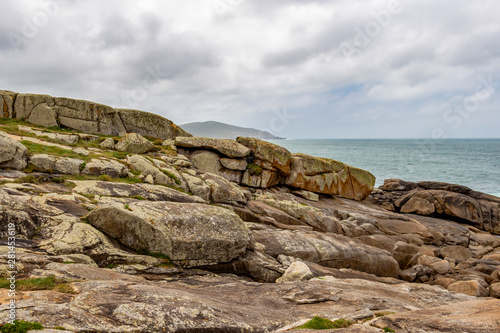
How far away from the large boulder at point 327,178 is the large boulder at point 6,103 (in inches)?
1235

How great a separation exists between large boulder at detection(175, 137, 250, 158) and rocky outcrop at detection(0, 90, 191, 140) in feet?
13.1

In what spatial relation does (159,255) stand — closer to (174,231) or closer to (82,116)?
(174,231)

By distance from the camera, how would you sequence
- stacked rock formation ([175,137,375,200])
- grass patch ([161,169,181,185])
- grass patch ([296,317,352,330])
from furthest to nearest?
stacked rock formation ([175,137,375,200])
grass patch ([161,169,181,185])
grass patch ([296,317,352,330])

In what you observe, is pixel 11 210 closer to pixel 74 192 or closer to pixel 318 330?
pixel 74 192

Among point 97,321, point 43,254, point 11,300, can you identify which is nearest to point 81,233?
point 43,254

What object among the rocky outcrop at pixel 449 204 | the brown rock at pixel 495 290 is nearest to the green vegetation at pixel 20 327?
the brown rock at pixel 495 290

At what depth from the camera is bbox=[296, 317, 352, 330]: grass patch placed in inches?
342

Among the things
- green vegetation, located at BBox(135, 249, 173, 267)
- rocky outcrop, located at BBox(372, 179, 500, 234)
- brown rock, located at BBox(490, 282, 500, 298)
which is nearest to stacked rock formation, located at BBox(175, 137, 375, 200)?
rocky outcrop, located at BBox(372, 179, 500, 234)

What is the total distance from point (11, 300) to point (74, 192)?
10.7 metres

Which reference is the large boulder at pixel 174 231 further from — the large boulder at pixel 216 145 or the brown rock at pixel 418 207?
the brown rock at pixel 418 207

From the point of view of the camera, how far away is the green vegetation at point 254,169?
3529 cm

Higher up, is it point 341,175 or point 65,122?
point 65,122

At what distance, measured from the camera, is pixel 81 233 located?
12484 millimetres

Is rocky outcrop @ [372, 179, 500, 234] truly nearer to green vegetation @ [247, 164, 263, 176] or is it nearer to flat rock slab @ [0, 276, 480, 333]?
green vegetation @ [247, 164, 263, 176]
